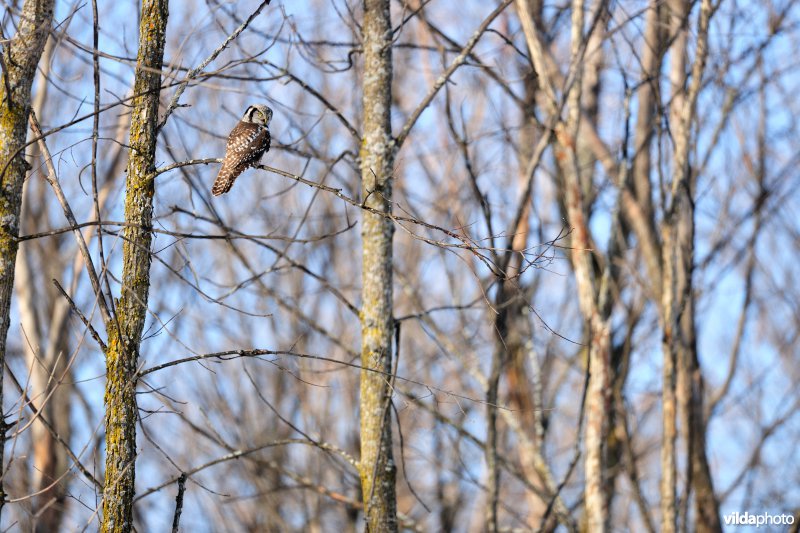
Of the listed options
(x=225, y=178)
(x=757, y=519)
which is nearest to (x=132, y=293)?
(x=225, y=178)

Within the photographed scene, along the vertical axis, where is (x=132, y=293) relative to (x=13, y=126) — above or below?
below

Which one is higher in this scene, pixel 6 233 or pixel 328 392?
pixel 328 392

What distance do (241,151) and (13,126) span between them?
128 centimetres

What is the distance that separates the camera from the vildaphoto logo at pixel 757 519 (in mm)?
6852

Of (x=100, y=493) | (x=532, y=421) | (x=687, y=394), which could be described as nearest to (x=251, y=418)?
(x=532, y=421)

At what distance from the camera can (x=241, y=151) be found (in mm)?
3801

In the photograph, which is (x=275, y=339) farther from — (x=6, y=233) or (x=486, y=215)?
(x=6, y=233)

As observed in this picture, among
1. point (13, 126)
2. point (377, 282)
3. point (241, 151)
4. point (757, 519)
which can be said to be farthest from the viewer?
point (757, 519)

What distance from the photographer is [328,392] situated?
9.91 m

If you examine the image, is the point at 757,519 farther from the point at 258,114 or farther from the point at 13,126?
the point at 13,126

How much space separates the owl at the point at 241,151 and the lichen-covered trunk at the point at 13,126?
981 millimetres

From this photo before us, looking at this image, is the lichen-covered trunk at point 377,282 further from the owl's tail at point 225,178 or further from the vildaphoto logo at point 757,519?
the vildaphoto logo at point 757,519

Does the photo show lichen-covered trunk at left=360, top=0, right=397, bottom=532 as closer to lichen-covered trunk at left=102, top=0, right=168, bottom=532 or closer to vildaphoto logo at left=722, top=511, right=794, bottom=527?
lichen-covered trunk at left=102, top=0, right=168, bottom=532

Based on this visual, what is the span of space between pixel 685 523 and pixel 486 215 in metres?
2.28
